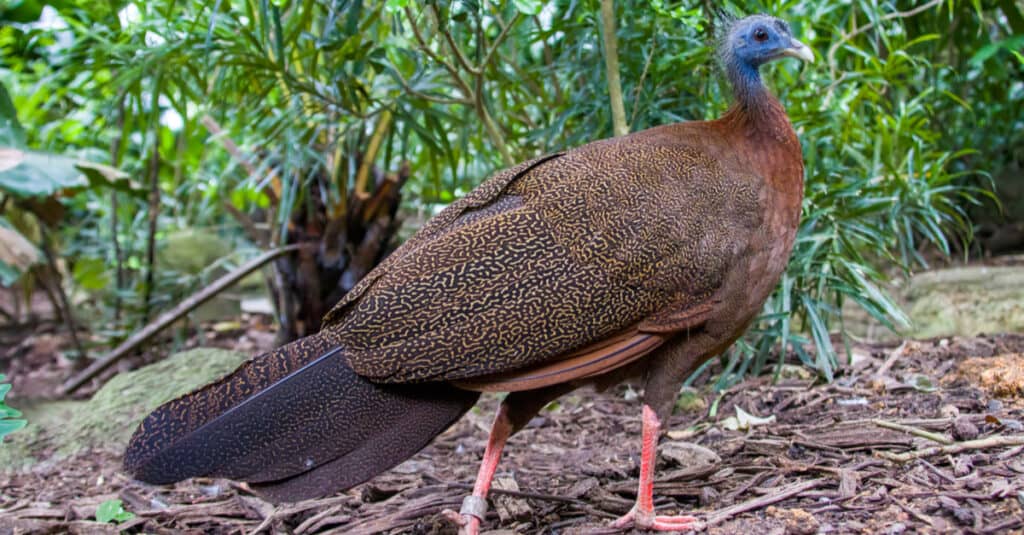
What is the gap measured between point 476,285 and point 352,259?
2552 mm

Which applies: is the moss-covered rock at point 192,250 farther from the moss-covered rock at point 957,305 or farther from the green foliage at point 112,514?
the moss-covered rock at point 957,305

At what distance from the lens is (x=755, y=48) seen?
109 inches

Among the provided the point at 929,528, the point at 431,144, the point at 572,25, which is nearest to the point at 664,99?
the point at 572,25

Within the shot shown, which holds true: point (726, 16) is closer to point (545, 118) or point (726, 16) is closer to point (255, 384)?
point (545, 118)

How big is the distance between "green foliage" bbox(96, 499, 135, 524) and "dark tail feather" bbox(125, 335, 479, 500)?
0.52 m

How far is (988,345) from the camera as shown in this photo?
3746mm

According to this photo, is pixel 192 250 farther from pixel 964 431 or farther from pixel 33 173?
pixel 964 431

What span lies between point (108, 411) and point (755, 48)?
329cm

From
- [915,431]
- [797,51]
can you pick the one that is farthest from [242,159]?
[915,431]

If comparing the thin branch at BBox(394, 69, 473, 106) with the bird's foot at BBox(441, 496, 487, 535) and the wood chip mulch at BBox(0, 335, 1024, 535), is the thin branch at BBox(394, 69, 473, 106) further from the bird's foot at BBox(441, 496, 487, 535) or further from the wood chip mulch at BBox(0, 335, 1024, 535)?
the bird's foot at BBox(441, 496, 487, 535)

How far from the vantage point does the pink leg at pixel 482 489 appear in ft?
7.91

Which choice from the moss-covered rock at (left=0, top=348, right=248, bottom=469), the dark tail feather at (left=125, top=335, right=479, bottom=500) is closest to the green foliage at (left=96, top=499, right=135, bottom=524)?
the dark tail feather at (left=125, top=335, right=479, bottom=500)

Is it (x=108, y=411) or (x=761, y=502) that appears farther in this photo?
(x=108, y=411)

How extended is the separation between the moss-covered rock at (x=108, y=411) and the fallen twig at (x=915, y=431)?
2.90m
